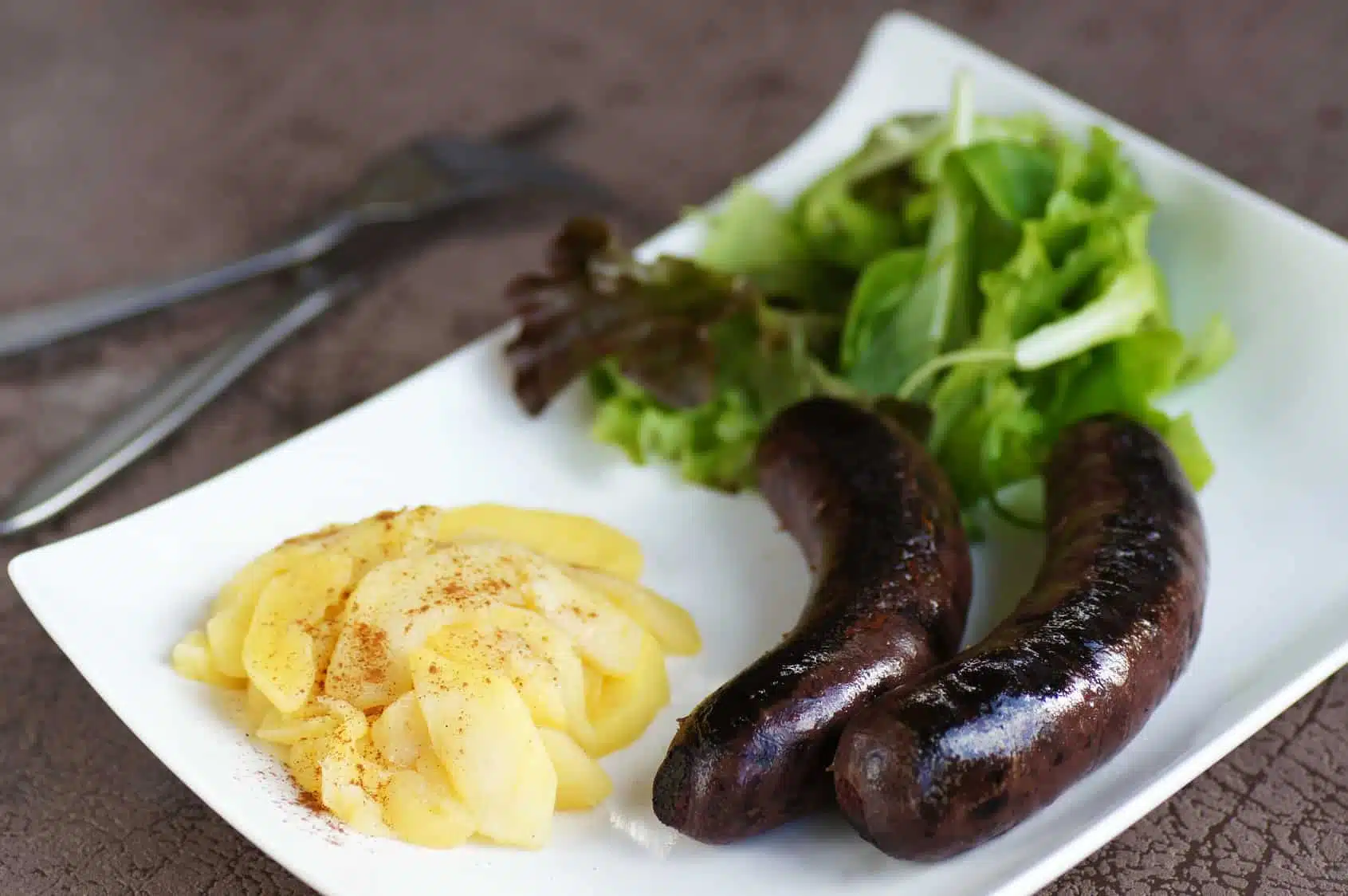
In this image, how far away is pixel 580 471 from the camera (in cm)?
330

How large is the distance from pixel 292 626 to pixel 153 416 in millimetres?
1290

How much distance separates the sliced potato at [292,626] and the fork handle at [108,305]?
1.54 metres

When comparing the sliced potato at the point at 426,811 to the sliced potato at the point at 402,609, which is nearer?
the sliced potato at the point at 426,811

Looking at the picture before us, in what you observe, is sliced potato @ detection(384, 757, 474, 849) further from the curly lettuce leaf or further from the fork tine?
the fork tine

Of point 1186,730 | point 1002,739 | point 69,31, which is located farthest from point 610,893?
point 69,31

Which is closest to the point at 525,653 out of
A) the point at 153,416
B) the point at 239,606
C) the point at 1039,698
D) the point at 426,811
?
the point at 426,811

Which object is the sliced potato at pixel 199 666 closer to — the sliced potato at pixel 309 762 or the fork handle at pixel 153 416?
the sliced potato at pixel 309 762

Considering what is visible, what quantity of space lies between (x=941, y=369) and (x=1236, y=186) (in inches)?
36.4

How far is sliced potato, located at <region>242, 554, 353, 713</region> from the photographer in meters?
2.40

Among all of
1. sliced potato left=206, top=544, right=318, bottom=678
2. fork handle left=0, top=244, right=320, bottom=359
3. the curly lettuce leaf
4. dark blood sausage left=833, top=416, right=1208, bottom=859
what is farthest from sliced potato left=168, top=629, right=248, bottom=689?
the curly lettuce leaf

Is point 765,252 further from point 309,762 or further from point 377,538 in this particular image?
point 309,762

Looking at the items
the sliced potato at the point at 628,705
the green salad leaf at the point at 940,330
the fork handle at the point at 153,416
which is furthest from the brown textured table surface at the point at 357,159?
the green salad leaf at the point at 940,330

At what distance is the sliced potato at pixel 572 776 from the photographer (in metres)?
2.38

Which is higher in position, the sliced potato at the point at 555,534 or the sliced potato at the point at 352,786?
the sliced potato at the point at 352,786
